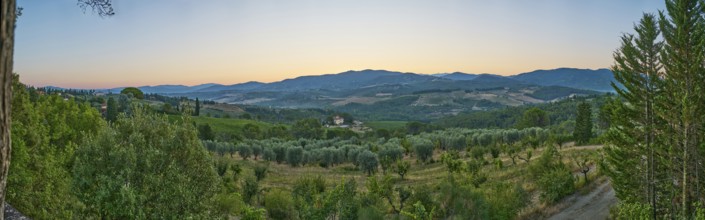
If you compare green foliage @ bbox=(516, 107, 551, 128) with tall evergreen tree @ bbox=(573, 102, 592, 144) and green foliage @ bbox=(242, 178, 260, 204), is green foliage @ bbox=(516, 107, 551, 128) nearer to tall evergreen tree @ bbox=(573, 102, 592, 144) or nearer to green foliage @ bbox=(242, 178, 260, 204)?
tall evergreen tree @ bbox=(573, 102, 592, 144)

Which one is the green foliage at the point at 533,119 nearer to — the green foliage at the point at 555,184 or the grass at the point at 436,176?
the grass at the point at 436,176

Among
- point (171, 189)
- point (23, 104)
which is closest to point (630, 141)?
point (171, 189)

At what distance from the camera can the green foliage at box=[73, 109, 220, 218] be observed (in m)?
13.1

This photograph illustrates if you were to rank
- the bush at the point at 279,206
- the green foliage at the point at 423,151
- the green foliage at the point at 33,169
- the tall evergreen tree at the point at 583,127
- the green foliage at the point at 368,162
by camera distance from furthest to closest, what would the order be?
1. the green foliage at the point at 423,151
2. the tall evergreen tree at the point at 583,127
3. the green foliage at the point at 368,162
4. the bush at the point at 279,206
5. the green foliage at the point at 33,169

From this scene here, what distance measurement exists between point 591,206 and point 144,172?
3122 centimetres

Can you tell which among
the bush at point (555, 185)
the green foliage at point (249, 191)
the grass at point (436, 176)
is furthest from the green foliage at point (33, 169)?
the bush at point (555, 185)

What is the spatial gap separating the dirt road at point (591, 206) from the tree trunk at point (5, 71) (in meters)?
32.6

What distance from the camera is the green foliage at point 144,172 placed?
42.9ft

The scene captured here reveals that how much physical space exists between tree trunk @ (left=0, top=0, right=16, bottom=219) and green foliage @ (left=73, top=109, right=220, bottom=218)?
9.83 m

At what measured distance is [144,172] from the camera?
13922 millimetres

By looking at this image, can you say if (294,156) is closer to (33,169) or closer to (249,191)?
(249,191)

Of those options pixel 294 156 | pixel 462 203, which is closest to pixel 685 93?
pixel 462 203

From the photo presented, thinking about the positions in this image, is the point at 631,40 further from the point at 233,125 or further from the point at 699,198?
the point at 233,125

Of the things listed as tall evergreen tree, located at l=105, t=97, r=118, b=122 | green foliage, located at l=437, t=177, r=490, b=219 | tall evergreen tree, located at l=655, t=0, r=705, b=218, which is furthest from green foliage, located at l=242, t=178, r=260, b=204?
tall evergreen tree, located at l=105, t=97, r=118, b=122
